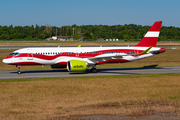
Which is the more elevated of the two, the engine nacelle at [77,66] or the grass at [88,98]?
the engine nacelle at [77,66]

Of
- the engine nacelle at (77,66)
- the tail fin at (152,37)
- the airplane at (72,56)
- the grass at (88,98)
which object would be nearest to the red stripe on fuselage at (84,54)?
the airplane at (72,56)

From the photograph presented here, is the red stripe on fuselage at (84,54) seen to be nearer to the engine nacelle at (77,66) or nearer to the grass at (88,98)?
the engine nacelle at (77,66)

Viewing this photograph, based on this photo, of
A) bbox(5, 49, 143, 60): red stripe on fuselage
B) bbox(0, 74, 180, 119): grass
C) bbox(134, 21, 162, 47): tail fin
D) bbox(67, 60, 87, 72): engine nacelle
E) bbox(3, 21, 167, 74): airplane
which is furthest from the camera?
bbox(134, 21, 162, 47): tail fin

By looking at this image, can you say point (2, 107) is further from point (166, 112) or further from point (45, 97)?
point (166, 112)

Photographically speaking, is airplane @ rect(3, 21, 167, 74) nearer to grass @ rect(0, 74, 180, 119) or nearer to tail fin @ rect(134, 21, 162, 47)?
tail fin @ rect(134, 21, 162, 47)

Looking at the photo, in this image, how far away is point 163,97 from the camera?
2012 cm

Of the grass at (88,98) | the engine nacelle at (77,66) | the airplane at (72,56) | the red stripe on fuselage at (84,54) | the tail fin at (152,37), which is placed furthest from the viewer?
the tail fin at (152,37)

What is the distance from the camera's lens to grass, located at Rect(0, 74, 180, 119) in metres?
15.7

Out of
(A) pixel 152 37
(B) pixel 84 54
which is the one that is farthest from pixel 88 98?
(A) pixel 152 37

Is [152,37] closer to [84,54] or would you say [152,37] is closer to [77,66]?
[84,54]

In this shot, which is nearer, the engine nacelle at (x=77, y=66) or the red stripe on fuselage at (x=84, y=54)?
the engine nacelle at (x=77, y=66)

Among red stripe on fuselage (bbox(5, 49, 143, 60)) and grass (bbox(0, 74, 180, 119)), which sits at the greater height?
red stripe on fuselage (bbox(5, 49, 143, 60))

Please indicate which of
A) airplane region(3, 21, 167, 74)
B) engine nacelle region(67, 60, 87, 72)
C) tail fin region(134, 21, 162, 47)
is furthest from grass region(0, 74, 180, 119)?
tail fin region(134, 21, 162, 47)

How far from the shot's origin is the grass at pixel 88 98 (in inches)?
617
